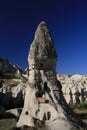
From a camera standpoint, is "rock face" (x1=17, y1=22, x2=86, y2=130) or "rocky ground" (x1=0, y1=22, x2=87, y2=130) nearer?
"rocky ground" (x1=0, y1=22, x2=87, y2=130)

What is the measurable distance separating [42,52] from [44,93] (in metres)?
5.83

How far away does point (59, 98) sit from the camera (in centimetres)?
3250

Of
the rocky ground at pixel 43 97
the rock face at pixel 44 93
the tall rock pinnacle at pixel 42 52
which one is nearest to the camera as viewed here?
the rocky ground at pixel 43 97

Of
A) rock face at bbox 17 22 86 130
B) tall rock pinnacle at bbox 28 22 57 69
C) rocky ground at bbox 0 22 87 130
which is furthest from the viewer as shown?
tall rock pinnacle at bbox 28 22 57 69

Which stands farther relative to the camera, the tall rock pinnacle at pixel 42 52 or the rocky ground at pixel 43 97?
the tall rock pinnacle at pixel 42 52

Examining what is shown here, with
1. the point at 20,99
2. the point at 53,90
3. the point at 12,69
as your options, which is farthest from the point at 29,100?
the point at 12,69

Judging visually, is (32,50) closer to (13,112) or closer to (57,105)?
(57,105)

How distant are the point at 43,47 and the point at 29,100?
7.74 m

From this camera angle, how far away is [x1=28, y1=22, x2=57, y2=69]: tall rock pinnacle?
3475cm

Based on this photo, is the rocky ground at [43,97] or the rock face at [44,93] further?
the rock face at [44,93]

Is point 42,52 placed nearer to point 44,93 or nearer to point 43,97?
point 44,93

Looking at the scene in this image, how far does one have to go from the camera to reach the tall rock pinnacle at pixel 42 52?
1368 inches

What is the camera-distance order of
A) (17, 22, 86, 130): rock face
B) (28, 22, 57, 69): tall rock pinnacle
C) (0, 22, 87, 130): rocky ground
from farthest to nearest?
(28, 22, 57, 69): tall rock pinnacle < (17, 22, 86, 130): rock face < (0, 22, 87, 130): rocky ground

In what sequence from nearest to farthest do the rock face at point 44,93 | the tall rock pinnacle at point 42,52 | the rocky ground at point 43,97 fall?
the rocky ground at point 43,97
the rock face at point 44,93
the tall rock pinnacle at point 42,52
